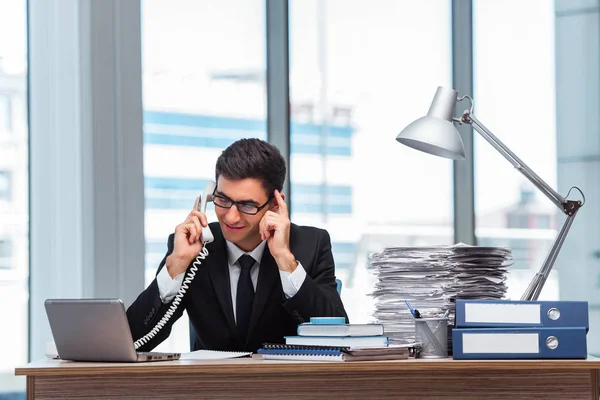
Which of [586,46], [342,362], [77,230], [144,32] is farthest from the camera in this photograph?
[586,46]

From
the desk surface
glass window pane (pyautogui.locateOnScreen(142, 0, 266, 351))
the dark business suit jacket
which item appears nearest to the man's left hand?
the dark business suit jacket

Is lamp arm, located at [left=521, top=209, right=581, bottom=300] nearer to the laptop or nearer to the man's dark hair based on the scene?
the man's dark hair

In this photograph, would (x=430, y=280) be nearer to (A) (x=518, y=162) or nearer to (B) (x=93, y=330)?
(A) (x=518, y=162)

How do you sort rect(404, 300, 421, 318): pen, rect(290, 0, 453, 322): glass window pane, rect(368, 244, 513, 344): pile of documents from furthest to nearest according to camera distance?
rect(290, 0, 453, 322): glass window pane < rect(368, 244, 513, 344): pile of documents < rect(404, 300, 421, 318): pen

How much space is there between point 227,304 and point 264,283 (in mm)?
124

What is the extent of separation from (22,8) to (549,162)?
270 cm

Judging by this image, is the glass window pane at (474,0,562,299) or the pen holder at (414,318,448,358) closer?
the pen holder at (414,318,448,358)

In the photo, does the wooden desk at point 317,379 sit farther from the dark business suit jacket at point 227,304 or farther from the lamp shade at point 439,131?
the lamp shade at point 439,131

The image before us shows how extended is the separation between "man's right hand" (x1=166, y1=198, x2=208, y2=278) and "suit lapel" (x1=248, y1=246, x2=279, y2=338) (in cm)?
24

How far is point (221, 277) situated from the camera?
2.50 metres

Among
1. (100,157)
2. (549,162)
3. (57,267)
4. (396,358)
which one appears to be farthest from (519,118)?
(396,358)

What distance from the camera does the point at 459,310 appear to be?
6.63ft

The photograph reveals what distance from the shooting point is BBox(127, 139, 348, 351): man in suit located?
2.34 m

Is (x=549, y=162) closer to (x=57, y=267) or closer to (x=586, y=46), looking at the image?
(x=586, y=46)
